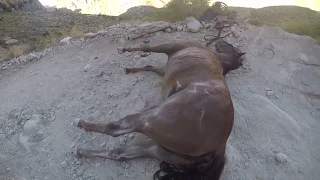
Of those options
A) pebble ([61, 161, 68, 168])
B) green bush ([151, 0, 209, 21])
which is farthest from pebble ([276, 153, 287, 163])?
green bush ([151, 0, 209, 21])

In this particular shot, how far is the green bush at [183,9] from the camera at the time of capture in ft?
22.5

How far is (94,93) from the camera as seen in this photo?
475 centimetres

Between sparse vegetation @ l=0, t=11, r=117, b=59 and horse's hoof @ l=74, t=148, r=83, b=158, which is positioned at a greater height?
sparse vegetation @ l=0, t=11, r=117, b=59

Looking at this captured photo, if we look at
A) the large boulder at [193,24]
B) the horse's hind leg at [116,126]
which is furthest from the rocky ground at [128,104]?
the horse's hind leg at [116,126]

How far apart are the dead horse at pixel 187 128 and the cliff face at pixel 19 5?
7426 mm

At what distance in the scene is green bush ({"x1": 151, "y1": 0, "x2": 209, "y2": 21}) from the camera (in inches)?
270

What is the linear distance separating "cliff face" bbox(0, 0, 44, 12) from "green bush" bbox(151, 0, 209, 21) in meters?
5.28

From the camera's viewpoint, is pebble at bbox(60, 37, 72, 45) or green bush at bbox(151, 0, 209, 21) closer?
pebble at bbox(60, 37, 72, 45)

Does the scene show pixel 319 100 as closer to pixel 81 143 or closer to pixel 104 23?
pixel 81 143

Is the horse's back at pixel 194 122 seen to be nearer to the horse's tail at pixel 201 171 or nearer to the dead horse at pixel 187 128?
the dead horse at pixel 187 128

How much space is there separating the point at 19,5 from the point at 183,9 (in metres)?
6.07

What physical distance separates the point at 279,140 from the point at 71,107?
2724mm

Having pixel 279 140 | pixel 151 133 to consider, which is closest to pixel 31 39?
pixel 151 133

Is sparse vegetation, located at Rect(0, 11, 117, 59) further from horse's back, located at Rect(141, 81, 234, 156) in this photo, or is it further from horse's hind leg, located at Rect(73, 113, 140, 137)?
horse's back, located at Rect(141, 81, 234, 156)
